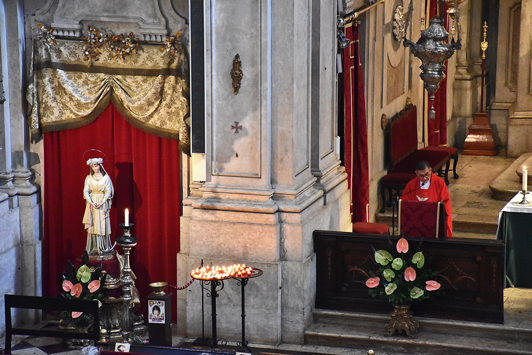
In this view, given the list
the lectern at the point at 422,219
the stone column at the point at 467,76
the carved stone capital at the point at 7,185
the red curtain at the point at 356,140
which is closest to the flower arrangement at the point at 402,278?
the lectern at the point at 422,219

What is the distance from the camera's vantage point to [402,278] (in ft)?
25.5

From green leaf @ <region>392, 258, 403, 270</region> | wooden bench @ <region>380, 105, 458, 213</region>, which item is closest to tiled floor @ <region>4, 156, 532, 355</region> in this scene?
wooden bench @ <region>380, 105, 458, 213</region>

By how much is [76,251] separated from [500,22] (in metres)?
8.59

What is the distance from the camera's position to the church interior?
25.5ft

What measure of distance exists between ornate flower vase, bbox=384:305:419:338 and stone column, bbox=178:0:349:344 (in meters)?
0.76

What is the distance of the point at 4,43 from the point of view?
8438 mm

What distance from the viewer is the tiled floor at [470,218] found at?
25.7 ft

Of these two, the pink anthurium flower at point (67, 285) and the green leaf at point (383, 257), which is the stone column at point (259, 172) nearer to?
the green leaf at point (383, 257)

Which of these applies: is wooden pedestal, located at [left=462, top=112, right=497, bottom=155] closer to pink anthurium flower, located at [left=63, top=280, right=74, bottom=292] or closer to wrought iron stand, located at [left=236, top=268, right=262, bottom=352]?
wrought iron stand, located at [left=236, top=268, right=262, bottom=352]

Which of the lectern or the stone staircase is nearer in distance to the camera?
Result: the lectern

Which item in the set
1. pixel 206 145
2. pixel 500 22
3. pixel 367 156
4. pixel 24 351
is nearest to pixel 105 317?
pixel 24 351

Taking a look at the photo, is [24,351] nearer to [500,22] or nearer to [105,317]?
[105,317]

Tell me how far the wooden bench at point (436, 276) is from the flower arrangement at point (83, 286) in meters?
1.96

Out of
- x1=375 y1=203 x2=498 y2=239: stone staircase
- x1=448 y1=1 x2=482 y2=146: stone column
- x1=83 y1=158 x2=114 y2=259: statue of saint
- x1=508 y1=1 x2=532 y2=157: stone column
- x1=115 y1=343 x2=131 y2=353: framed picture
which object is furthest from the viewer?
x1=448 y1=1 x2=482 y2=146: stone column
